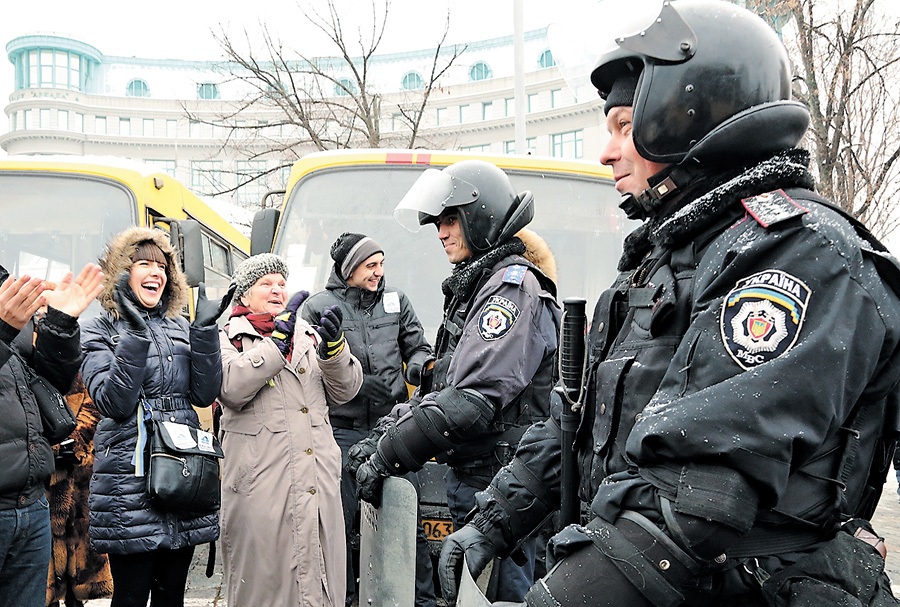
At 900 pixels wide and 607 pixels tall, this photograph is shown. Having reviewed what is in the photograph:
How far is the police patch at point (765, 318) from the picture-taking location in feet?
4.18

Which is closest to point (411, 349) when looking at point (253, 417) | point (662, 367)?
point (253, 417)

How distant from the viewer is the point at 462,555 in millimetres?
2082

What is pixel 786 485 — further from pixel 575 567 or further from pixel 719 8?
pixel 719 8

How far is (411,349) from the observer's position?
15.1ft

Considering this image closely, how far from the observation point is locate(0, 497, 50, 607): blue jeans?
2957 mm

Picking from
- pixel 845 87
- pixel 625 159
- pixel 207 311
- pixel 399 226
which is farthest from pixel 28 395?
pixel 845 87

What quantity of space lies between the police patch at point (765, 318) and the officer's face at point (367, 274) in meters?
3.36

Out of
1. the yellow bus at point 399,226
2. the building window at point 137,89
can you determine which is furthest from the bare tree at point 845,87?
the building window at point 137,89

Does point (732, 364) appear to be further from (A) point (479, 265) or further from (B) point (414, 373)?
(B) point (414, 373)

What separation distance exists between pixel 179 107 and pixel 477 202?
49.9m

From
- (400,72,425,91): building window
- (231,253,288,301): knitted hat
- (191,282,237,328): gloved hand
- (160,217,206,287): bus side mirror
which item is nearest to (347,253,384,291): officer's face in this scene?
(231,253,288,301): knitted hat

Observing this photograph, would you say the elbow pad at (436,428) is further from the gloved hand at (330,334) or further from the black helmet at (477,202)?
the gloved hand at (330,334)

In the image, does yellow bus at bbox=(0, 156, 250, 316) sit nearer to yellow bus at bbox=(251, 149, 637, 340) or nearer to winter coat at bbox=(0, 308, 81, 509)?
yellow bus at bbox=(251, 149, 637, 340)

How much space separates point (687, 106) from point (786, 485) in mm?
757
